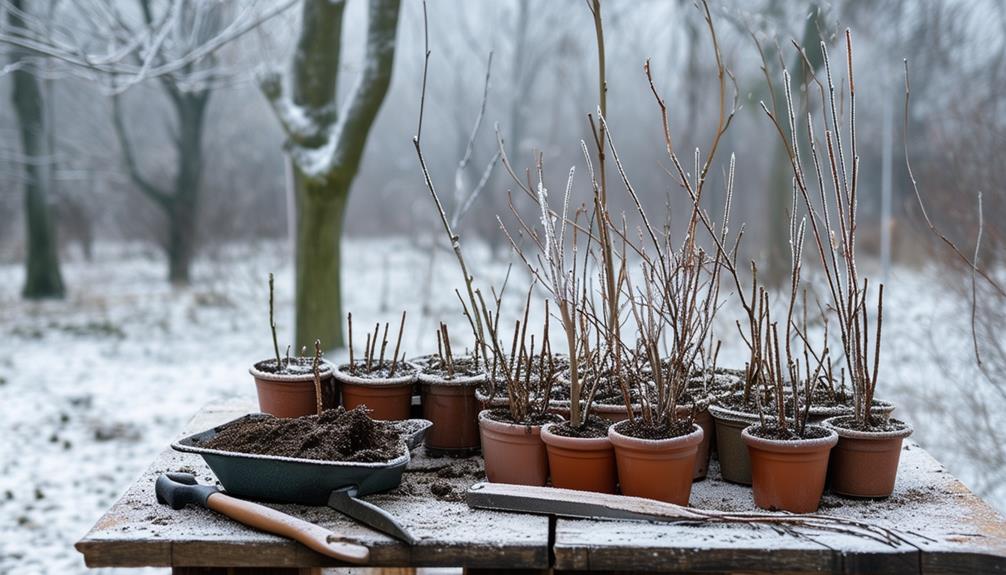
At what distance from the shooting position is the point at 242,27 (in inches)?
169

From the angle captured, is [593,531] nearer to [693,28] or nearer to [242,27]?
[242,27]

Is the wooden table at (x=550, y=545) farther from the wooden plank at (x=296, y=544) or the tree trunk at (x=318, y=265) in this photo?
the tree trunk at (x=318, y=265)

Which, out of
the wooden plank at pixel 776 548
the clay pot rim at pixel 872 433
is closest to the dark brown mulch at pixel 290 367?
the wooden plank at pixel 776 548

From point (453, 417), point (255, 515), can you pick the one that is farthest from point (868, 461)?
point (255, 515)

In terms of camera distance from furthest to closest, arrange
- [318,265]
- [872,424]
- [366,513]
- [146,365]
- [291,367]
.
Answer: [146,365] < [318,265] < [291,367] < [872,424] < [366,513]

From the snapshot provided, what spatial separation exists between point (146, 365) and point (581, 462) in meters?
6.33

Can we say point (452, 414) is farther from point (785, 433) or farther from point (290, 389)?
point (785, 433)

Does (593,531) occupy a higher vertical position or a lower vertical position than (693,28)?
lower

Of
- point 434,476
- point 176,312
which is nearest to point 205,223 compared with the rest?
point 176,312

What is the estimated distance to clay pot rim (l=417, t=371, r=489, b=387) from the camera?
7.27 ft

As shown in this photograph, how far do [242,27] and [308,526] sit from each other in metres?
3.43

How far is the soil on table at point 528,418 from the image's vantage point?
77.7 inches

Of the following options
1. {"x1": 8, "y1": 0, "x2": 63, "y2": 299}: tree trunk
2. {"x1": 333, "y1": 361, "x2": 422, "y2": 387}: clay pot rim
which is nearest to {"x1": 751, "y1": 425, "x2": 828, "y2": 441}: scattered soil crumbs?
{"x1": 333, "y1": 361, "x2": 422, "y2": 387}: clay pot rim

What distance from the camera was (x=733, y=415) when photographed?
2008mm
